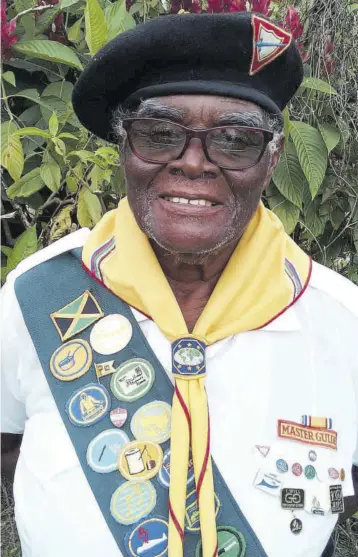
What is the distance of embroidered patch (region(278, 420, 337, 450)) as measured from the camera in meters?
1.71

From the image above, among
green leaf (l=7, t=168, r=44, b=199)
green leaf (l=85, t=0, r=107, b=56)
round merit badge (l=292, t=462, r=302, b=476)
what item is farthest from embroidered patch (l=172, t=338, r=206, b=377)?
green leaf (l=85, t=0, r=107, b=56)

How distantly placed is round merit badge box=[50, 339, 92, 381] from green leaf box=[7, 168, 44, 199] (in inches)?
30.2

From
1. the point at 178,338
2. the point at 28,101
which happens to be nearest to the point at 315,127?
the point at 28,101

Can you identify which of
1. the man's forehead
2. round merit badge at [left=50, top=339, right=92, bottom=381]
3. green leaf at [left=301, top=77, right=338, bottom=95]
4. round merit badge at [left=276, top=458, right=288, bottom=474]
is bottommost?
round merit badge at [left=276, top=458, right=288, bottom=474]

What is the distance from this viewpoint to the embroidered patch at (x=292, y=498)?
1.68 m

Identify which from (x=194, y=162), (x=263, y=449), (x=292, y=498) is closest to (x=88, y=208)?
(x=194, y=162)

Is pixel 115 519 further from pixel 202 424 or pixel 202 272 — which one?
pixel 202 272

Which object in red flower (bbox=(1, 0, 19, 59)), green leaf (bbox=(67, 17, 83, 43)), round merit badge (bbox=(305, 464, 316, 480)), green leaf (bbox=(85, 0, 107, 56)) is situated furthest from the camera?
green leaf (bbox=(67, 17, 83, 43))

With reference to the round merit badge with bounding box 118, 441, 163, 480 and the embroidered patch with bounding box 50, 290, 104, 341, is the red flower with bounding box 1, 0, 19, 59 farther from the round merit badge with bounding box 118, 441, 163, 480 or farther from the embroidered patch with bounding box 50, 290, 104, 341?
the round merit badge with bounding box 118, 441, 163, 480

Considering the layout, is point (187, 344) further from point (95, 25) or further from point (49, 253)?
point (95, 25)

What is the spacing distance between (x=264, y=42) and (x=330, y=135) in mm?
1012

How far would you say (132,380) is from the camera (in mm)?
1770

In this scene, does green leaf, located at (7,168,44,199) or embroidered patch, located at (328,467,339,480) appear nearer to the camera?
embroidered patch, located at (328,467,339,480)

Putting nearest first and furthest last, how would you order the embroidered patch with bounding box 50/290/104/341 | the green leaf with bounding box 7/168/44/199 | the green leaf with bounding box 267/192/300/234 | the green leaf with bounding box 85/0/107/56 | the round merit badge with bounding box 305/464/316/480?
the round merit badge with bounding box 305/464/316/480
the embroidered patch with bounding box 50/290/104/341
the green leaf with bounding box 85/0/107/56
the green leaf with bounding box 7/168/44/199
the green leaf with bounding box 267/192/300/234
